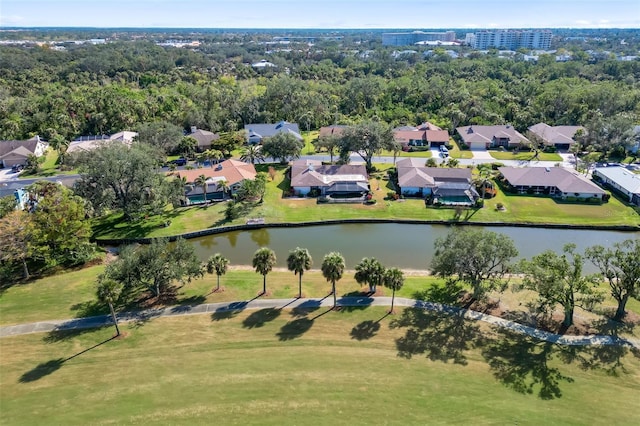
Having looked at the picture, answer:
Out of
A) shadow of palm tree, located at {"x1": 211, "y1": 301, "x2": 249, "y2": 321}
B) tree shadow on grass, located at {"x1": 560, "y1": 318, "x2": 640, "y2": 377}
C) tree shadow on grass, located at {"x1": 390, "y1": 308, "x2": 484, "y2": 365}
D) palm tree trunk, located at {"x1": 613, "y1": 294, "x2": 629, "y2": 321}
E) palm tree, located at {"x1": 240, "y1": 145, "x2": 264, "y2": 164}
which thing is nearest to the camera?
tree shadow on grass, located at {"x1": 560, "y1": 318, "x2": 640, "y2": 377}

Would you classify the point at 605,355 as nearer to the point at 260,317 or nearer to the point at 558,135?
the point at 260,317

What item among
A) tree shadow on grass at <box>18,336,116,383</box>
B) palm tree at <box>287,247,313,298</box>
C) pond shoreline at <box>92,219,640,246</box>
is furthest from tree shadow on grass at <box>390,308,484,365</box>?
tree shadow on grass at <box>18,336,116,383</box>

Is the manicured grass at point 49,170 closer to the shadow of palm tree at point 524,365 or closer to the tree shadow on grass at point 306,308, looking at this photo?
the tree shadow on grass at point 306,308

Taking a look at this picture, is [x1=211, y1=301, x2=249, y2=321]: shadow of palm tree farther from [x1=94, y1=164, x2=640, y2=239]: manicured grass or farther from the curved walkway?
[x1=94, y1=164, x2=640, y2=239]: manicured grass

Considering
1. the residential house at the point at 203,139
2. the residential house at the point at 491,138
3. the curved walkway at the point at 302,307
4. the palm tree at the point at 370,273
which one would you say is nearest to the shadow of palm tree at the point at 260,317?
the curved walkway at the point at 302,307

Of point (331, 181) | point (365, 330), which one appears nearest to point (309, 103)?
point (331, 181)
